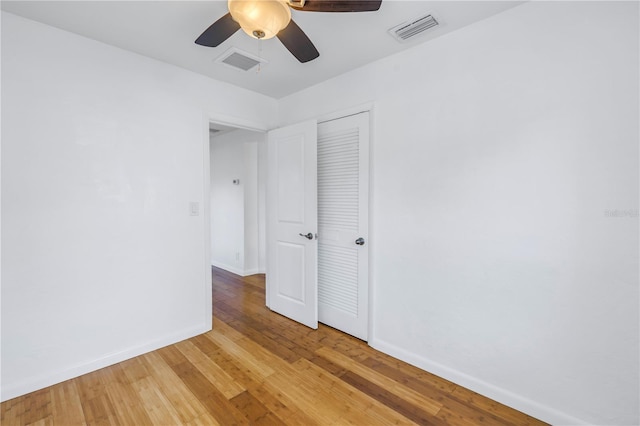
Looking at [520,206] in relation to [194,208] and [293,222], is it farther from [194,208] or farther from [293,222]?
[194,208]

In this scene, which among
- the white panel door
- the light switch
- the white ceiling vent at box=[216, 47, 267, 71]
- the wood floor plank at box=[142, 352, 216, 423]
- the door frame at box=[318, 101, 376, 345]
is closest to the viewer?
the wood floor plank at box=[142, 352, 216, 423]

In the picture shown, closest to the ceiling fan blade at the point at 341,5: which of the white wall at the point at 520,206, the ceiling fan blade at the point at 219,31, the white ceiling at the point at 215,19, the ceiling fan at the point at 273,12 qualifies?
the ceiling fan at the point at 273,12

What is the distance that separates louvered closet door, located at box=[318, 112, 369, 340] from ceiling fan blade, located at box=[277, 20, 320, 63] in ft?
3.18

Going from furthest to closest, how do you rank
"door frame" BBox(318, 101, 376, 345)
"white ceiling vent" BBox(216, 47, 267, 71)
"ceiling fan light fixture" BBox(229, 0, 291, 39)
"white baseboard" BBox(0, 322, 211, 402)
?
1. "door frame" BBox(318, 101, 376, 345)
2. "white ceiling vent" BBox(216, 47, 267, 71)
3. "white baseboard" BBox(0, 322, 211, 402)
4. "ceiling fan light fixture" BBox(229, 0, 291, 39)

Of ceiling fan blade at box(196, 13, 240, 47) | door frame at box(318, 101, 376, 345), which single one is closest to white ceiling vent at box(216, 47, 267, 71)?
ceiling fan blade at box(196, 13, 240, 47)

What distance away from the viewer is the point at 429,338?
86.0 inches

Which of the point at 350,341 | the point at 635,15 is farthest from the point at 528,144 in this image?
the point at 350,341

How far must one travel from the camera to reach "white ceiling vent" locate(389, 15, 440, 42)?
189cm

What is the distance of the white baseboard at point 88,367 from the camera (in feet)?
6.18

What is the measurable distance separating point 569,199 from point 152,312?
3155 mm

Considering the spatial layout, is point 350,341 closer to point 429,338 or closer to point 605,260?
point 429,338

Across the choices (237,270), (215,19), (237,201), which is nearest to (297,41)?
(215,19)

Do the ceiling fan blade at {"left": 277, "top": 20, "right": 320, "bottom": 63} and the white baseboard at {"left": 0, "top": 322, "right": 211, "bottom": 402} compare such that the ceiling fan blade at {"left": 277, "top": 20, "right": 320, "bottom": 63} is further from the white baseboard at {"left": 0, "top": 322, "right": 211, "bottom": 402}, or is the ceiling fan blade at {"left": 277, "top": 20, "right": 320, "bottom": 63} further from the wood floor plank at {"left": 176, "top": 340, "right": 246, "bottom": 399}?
the white baseboard at {"left": 0, "top": 322, "right": 211, "bottom": 402}

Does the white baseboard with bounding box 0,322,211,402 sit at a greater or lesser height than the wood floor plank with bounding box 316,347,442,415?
greater
